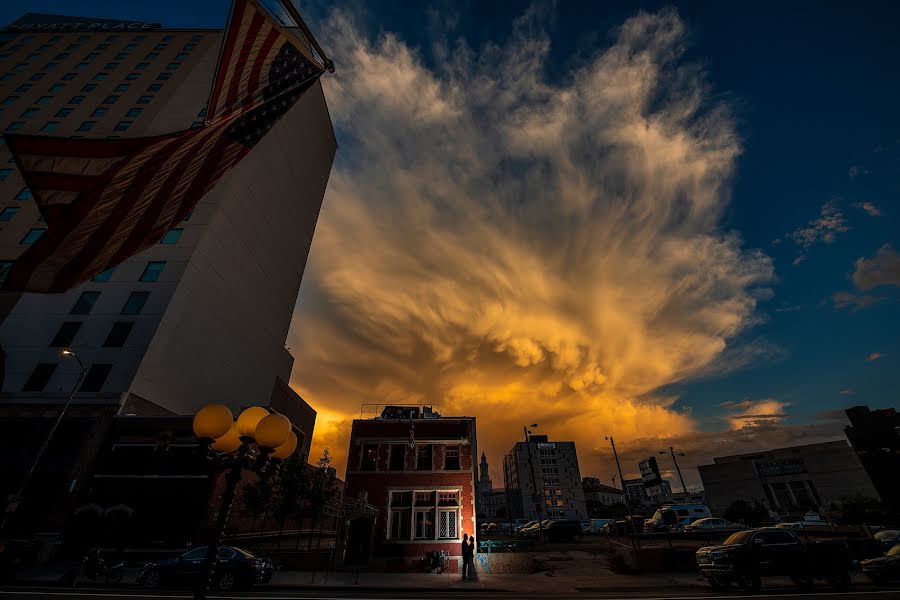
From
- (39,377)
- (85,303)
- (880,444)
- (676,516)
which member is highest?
(85,303)

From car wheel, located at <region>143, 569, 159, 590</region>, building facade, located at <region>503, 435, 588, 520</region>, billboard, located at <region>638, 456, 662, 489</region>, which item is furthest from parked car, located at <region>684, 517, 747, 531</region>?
building facade, located at <region>503, 435, 588, 520</region>

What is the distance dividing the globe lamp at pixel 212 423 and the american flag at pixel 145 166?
2.54 m

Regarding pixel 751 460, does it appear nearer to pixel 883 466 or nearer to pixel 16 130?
pixel 883 466

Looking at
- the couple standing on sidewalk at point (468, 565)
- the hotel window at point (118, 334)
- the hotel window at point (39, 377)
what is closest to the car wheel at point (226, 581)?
the couple standing on sidewalk at point (468, 565)

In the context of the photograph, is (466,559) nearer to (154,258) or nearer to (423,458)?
(423,458)

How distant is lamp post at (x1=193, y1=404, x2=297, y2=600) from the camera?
5.96 meters

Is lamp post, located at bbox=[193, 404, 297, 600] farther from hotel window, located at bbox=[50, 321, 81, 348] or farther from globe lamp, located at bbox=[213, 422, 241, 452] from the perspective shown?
hotel window, located at bbox=[50, 321, 81, 348]

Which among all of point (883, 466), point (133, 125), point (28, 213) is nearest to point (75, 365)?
point (28, 213)

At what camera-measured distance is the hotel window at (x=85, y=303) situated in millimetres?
32891

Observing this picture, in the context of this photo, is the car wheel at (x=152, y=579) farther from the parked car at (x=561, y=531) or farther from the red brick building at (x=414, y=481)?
the parked car at (x=561, y=531)

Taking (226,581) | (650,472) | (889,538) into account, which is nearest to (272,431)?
(226,581)

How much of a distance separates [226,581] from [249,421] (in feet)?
43.6

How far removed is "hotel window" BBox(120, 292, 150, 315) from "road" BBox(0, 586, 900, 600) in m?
23.6

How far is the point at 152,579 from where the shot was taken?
15.5 m
